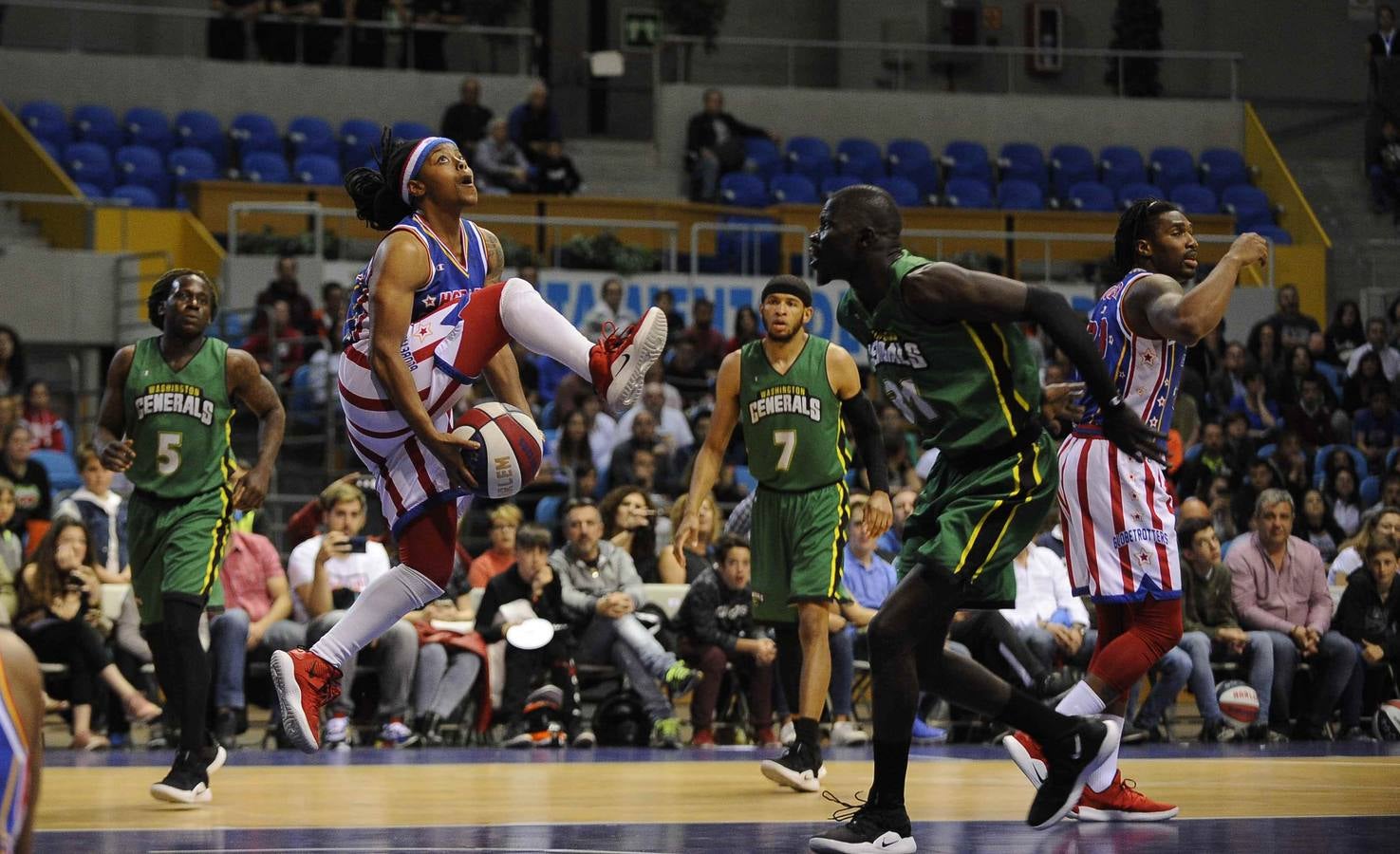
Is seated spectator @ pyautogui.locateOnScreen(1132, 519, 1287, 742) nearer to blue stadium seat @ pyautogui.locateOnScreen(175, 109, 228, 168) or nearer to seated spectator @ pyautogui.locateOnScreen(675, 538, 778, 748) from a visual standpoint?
seated spectator @ pyautogui.locateOnScreen(675, 538, 778, 748)

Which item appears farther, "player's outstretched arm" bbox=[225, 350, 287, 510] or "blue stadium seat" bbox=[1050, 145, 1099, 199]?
"blue stadium seat" bbox=[1050, 145, 1099, 199]

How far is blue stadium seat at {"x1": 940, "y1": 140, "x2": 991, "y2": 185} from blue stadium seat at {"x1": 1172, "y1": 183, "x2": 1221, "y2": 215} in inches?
86.2

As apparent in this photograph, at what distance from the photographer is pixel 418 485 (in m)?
5.85

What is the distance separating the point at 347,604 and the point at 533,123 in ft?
32.9

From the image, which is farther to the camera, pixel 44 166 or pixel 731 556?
pixel 44 166

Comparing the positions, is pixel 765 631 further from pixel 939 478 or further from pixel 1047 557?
pixel 939 478

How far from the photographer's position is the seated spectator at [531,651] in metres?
10.6

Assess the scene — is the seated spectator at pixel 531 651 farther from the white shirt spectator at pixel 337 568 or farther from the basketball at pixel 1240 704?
the basketball at pixel 1240 704

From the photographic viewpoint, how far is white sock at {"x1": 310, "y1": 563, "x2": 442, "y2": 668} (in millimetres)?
5922

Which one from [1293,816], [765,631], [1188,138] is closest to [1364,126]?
[1188,138]

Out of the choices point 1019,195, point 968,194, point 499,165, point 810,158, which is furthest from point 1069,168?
point 499,165

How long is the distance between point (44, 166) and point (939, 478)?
14692mm

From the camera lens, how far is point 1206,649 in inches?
436

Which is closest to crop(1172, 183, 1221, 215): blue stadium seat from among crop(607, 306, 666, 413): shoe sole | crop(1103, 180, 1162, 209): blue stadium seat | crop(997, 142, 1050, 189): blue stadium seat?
crop(1103, 180, 1162, 209): blue stadium seat
